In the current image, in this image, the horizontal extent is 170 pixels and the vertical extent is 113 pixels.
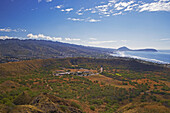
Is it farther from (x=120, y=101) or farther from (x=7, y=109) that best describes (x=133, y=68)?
(x=7, y=109)

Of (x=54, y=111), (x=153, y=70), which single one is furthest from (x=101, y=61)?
(x=54, y=111)

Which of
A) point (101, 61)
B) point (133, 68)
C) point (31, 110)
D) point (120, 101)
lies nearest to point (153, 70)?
point (133, 68)

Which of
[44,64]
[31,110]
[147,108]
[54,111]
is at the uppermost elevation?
[31,110]

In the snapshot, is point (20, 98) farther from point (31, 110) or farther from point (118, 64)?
point (118, 64)

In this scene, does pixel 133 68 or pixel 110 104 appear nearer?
pixel 110 104

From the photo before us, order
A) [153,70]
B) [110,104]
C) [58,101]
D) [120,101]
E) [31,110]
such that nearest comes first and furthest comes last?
[31,110], [58,101], [110,104], [120,101], [153,70]

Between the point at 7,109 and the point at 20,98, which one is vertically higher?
the point at 7,109

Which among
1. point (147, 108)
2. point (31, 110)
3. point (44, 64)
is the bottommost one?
point (44, 64)

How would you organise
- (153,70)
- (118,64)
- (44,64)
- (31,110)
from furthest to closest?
1. (118,64)
2. (44,64)
3. (153,70)
4. (31,110)

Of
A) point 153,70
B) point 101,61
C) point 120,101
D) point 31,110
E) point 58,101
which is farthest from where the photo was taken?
point 101,61
